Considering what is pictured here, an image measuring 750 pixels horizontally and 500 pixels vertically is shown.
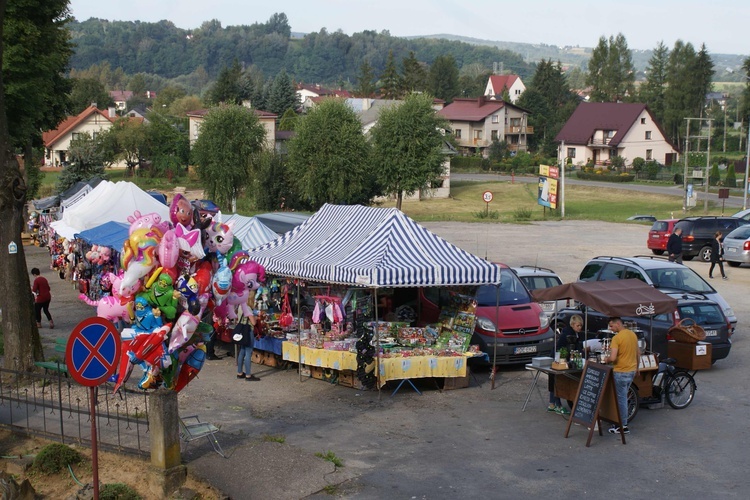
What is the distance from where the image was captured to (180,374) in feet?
35.3

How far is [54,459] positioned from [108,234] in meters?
11.9

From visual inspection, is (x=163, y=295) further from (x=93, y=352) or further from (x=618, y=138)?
(x=618, y=138)

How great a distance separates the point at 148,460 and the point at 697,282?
43.4ft

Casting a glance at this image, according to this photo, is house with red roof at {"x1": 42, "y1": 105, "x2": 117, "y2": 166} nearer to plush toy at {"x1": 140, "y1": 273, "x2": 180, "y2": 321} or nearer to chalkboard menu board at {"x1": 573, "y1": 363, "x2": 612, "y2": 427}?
plush toy at {"x1": 140, "y1": 273, "x2": 180, "y2": 321}

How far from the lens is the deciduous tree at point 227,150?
56.7 m

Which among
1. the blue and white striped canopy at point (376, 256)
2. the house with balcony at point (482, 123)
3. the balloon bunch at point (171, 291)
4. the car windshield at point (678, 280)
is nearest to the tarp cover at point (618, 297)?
the blue and white striped canopy at point (376, 256)

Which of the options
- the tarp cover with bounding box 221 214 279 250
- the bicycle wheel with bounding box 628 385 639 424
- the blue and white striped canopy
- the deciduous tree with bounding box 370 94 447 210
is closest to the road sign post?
the blue and white striped canopy

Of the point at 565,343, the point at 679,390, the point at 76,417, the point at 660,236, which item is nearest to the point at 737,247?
the point at 660,236

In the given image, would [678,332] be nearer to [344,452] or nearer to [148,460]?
[344,452]

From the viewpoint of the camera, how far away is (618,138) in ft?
306

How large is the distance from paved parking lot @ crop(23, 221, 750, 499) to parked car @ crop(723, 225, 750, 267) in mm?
13519

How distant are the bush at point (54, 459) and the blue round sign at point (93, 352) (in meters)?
2.80

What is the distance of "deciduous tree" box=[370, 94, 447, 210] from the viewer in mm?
58062

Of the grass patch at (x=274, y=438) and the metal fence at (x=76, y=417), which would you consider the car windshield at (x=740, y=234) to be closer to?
the grass patch at (x=274, y=438)
